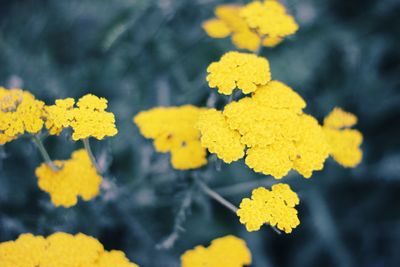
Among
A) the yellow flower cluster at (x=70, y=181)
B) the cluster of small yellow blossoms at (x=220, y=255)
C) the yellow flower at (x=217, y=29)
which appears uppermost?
the yellow flower at (x=217, y=29)

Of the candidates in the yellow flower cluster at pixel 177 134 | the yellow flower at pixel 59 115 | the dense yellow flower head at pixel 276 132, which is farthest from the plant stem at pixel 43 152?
the dense yellow flower head at pixel 276 132

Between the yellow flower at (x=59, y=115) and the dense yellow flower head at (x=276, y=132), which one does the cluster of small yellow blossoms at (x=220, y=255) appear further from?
the yellow flower at (x=59, y=115)

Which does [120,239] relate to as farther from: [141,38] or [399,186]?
[399,186]

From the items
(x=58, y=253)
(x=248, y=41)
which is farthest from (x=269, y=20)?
(x=58, y=253)

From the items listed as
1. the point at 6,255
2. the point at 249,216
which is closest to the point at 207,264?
the point at 249,216

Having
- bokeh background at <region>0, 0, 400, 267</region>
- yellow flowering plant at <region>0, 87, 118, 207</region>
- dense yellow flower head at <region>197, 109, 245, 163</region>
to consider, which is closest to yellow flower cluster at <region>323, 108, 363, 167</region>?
bokeh background at <region>0, 0, 400, 267</region>

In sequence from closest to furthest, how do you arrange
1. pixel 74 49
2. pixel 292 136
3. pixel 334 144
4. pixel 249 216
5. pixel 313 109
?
1. pixel 249 216
2. pixel 292 136
3. pixel 334 144
4. pixel 313 109
5. pixel 74 49
